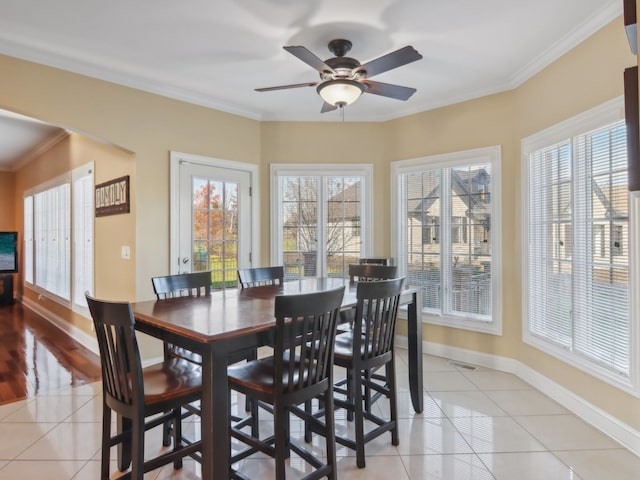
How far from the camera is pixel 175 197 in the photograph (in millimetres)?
3844

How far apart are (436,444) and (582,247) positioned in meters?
1.75

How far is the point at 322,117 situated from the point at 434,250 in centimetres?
197

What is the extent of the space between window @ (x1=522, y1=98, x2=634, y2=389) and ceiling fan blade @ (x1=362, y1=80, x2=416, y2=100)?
3.99 ft

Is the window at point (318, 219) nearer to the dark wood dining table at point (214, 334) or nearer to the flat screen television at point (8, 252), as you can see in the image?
the dark wood dining table at point (214, 334)

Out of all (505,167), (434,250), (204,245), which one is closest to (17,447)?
(204,245)

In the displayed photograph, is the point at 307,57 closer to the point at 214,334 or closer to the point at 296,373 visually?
the point at 214,334

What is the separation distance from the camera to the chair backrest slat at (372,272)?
322 cm

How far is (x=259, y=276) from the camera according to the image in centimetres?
322

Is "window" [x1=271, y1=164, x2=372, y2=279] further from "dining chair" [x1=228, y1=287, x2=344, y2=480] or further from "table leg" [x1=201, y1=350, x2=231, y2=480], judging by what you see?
"table leg" [x1=201, y1=350, x2=231, y2=480]

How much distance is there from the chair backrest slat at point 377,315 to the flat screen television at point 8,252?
778 cm

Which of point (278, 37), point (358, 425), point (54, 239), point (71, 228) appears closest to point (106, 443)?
point (358, 425)

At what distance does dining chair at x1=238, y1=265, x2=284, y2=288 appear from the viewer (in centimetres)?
309

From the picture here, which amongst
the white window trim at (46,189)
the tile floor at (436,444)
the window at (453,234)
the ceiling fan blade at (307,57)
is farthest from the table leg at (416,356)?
the white window trim at (46,189)

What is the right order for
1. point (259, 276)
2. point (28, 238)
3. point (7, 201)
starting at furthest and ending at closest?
point (7, 201), point (28, 238), point (259, 276)
